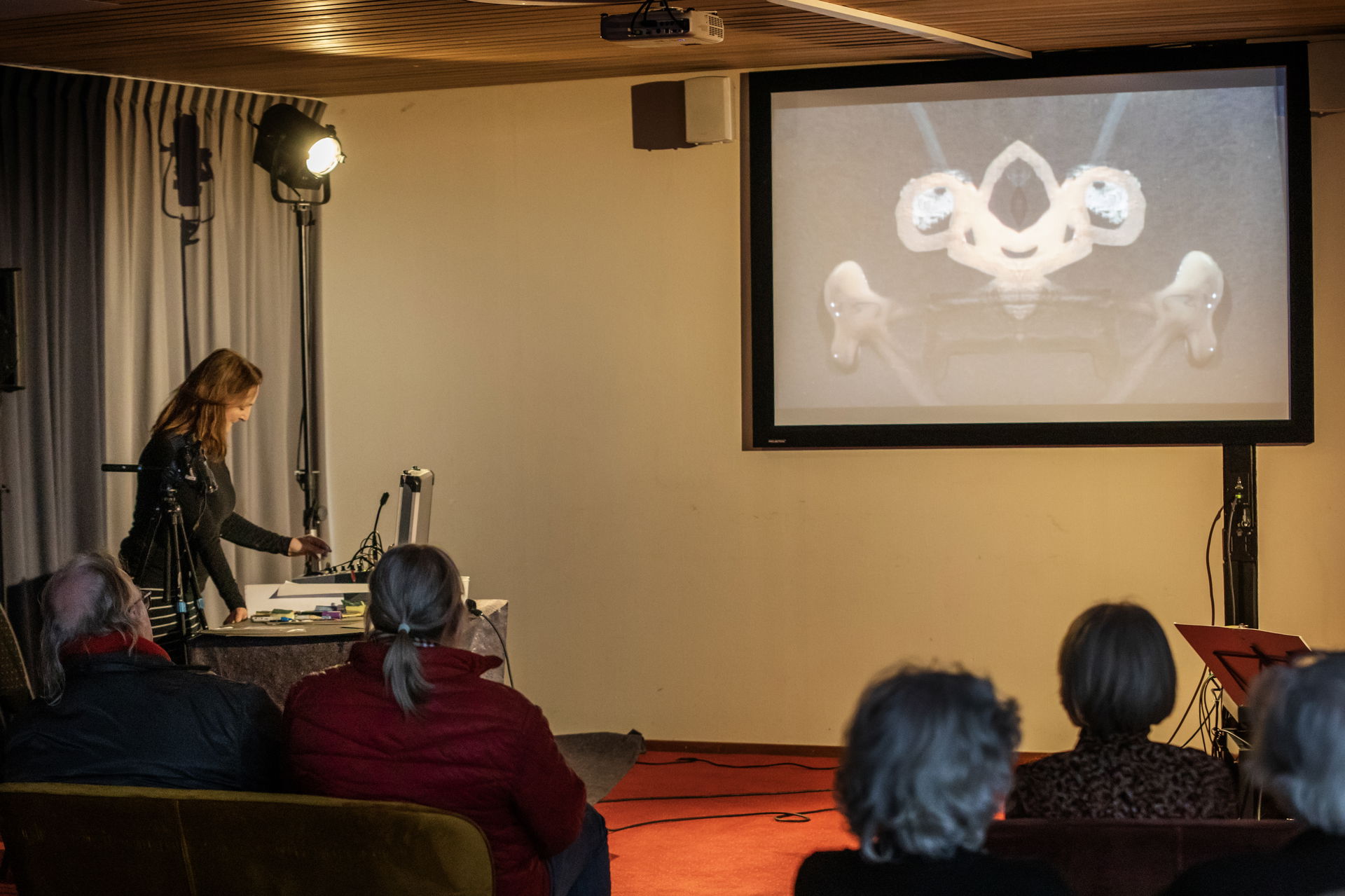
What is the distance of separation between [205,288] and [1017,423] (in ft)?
10.6

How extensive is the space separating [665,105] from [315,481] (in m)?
2.14

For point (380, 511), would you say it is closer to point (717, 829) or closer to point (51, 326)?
point (51, 326)

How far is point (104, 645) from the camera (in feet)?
7.10

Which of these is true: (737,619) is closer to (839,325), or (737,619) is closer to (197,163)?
A: (839,325)

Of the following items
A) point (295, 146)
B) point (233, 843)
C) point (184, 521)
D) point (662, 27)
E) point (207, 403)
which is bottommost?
point (233, 843)

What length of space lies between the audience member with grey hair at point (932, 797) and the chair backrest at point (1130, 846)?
0.40 meters

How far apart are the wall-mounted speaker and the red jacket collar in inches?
100

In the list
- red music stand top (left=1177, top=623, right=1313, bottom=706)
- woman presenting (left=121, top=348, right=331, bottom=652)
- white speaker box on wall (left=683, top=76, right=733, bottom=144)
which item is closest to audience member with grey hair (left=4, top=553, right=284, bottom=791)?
woman presenting (left=121, top=348, right=331, bottom=652)

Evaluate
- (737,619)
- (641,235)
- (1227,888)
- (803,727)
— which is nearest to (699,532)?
(737,619)

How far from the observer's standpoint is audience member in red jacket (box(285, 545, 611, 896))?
2.09 m

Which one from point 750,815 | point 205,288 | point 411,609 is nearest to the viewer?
point 411,609

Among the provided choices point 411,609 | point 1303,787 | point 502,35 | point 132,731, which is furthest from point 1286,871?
point 502,35

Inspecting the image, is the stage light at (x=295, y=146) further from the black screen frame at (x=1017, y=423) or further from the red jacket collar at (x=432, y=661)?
the red jacket collar at (x=432, y=661)

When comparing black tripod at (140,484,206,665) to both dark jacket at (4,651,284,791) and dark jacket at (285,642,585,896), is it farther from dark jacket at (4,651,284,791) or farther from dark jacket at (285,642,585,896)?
dark jacket at (285,642,585,896)
